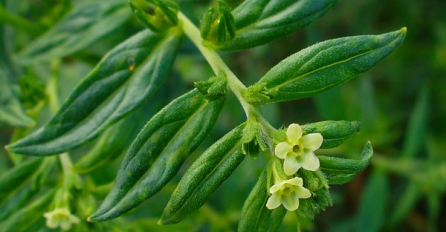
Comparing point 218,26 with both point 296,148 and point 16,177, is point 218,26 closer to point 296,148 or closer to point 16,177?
point 296,148

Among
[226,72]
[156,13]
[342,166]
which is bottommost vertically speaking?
[342,166]

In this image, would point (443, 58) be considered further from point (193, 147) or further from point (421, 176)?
point (193, 147)

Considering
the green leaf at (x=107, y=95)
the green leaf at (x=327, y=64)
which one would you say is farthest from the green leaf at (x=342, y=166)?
the green leaf at (x=107, y=95)

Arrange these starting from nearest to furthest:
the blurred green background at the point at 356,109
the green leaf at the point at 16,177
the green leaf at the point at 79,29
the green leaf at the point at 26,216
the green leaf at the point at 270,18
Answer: the green leaf at the point at 270,18
the green leaf at the point at 26,216
the green leaf at the point at 16,177
the green leaf at the point at 79,29
the blurred green background at the point at 356,109

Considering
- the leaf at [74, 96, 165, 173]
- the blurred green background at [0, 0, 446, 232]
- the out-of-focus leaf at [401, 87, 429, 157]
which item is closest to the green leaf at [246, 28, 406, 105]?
the leaf at [74, 96, 165, 173]

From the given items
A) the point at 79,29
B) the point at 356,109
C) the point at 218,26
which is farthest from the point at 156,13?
the point at 356,109

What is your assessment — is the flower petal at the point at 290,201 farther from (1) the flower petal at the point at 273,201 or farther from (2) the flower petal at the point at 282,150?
(2) the flower petal at the point at 282,150

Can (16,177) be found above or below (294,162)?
above
